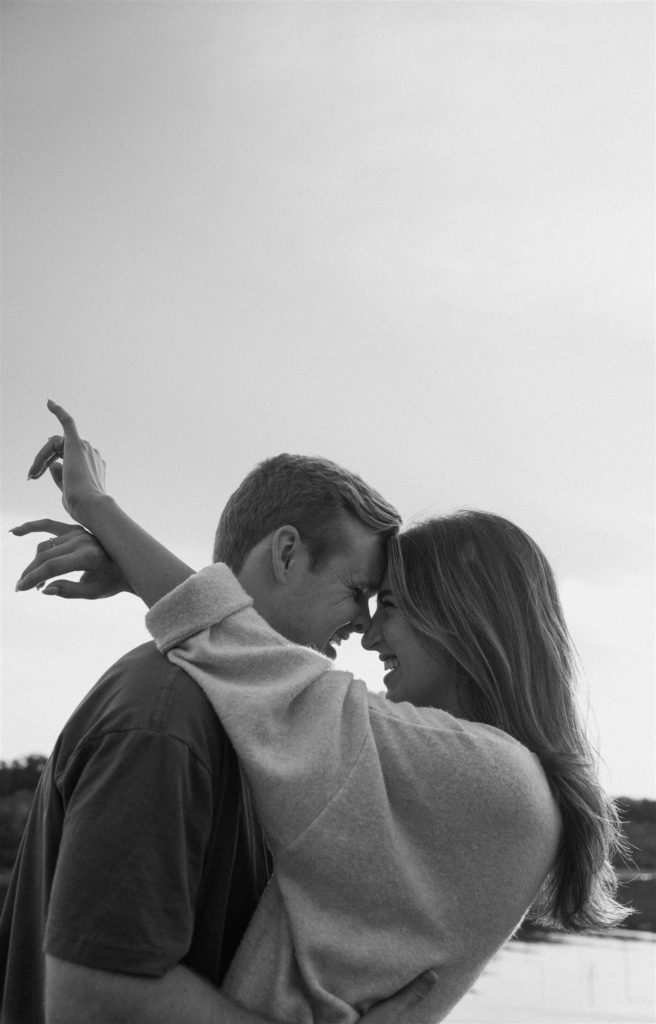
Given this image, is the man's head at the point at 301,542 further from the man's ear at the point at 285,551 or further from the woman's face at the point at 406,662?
the woman's face at the point at 406,662

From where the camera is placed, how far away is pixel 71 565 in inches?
77.2

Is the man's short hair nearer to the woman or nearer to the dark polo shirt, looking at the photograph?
the woman

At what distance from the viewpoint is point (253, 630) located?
5.86 ft

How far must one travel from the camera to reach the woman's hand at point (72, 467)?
6.89ft

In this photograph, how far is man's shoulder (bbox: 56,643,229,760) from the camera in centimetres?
153

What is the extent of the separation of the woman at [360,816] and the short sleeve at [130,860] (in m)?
0.16

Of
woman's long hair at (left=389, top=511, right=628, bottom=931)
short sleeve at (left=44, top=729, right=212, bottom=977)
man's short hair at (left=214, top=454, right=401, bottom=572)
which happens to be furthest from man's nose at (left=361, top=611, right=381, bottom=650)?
short sleeve at (left=44, top=729, right=212, bottom=977)

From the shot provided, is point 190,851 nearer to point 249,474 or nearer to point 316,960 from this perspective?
point 316,960

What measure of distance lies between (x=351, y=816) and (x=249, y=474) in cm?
87

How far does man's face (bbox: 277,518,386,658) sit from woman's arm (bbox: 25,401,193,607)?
26cm

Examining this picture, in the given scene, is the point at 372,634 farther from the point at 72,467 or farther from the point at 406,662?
the point at 72,467

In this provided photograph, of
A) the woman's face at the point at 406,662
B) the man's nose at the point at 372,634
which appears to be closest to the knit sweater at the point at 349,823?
the woman's face at the point at 406,662

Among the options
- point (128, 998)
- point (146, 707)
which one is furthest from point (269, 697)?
point (128, 998)

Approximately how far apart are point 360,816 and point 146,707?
1.29 feet
